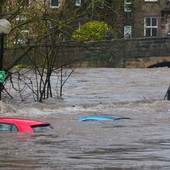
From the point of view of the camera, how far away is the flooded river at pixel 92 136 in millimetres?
14461

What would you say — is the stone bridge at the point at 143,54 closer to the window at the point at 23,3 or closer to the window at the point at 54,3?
the window at the point at 54,3

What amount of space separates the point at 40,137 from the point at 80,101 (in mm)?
16992

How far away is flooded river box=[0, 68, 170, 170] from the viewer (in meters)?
14.5

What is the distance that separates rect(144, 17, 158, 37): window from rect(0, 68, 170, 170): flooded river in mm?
34489

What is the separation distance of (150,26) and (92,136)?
189 ft

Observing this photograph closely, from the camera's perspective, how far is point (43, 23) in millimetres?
29609

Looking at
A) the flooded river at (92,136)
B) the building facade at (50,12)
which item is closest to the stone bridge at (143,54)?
the flooded river at (92,136)

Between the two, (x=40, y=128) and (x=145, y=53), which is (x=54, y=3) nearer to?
(x=40, y=128)

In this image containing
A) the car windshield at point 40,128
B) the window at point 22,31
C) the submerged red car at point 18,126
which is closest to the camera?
the submerged red car at point 18,126

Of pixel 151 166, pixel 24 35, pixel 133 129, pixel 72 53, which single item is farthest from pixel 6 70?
pixel 72 53

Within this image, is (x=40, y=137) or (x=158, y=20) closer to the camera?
(x=40, y=137)

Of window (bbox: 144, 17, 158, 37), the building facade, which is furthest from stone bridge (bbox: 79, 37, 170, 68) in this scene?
the building facade

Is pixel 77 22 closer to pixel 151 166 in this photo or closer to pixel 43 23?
pixel 43 23

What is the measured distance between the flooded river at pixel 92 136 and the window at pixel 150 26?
34489 millimetres
